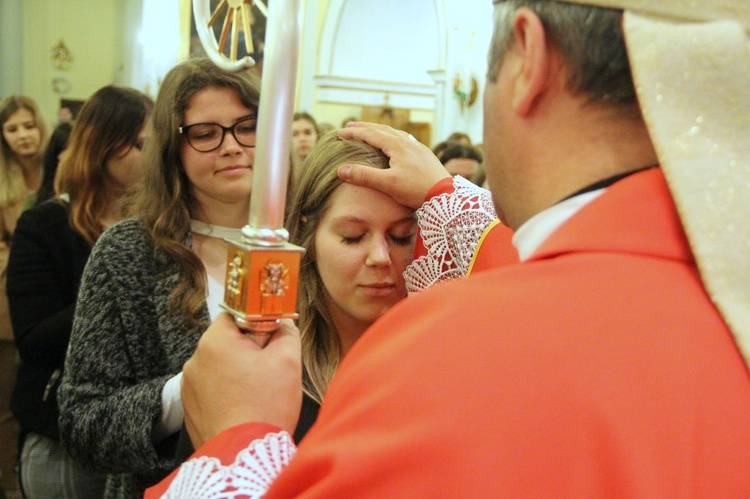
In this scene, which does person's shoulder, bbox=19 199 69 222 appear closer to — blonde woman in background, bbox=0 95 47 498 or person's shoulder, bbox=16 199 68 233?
person's shoulder, bbox=16 199 68 233

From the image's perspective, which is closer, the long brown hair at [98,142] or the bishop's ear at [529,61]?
the bishop's ear at [529,61]

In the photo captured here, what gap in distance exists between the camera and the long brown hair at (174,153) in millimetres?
1948

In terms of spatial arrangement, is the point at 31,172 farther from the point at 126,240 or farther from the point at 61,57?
the point at 61,57

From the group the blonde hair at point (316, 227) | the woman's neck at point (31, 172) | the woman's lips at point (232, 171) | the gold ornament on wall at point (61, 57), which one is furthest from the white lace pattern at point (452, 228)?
the gold ornament on wall at point (61, 57)

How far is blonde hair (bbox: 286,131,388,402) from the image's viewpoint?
186cm

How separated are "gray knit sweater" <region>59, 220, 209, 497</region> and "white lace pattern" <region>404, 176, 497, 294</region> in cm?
57

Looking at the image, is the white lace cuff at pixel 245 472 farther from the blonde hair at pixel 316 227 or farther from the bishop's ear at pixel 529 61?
the blonde hair at pixel 316 227

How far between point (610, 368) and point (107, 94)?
7.93 ft

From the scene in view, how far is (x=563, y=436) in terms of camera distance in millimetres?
680

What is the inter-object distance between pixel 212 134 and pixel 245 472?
4.14 ft

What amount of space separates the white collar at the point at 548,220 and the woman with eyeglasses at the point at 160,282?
3.36ft

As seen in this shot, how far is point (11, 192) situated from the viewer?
3721 millimetres

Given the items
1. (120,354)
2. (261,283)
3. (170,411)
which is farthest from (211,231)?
(261,283)

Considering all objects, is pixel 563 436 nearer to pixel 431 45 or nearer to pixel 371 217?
A: pixel 371 217
